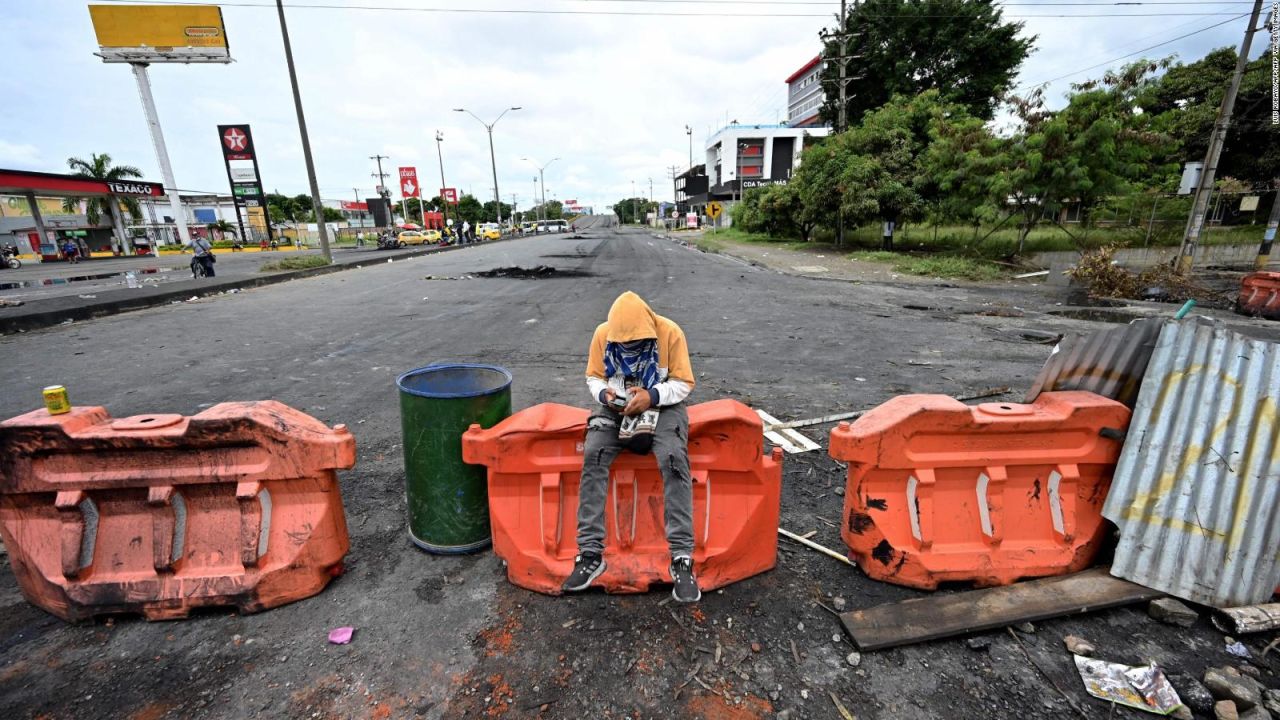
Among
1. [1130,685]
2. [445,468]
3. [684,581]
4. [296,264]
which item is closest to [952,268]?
[1130,685]

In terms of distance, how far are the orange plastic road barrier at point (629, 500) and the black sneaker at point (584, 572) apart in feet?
0.22

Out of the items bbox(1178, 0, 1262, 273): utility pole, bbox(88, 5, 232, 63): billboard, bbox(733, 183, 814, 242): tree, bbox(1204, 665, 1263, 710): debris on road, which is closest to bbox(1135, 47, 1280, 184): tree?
bbox(1178, 0, 1262, 273): utility pole

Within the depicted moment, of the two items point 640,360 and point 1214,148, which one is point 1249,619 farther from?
point 1214,148

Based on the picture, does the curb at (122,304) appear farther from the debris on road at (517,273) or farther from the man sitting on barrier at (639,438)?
the man sitting on barrier at (639,438)

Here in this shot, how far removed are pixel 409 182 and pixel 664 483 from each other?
59144 millimetres

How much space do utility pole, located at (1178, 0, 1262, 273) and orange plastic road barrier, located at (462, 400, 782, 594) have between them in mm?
15987

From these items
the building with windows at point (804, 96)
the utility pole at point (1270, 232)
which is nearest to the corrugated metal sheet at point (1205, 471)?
the utility pole at point (1270, 232)

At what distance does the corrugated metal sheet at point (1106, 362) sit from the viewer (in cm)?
265

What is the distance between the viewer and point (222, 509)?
2.63m

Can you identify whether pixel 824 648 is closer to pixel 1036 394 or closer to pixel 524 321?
pixel 1036 394

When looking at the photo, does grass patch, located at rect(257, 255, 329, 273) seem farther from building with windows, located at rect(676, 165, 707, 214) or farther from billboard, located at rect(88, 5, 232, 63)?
building with windows, located at rect(676, 165, 707, 214)

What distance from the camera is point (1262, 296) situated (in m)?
9.61

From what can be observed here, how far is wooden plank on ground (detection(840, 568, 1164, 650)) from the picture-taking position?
2.36 metres

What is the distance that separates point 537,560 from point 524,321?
757 centimetres
